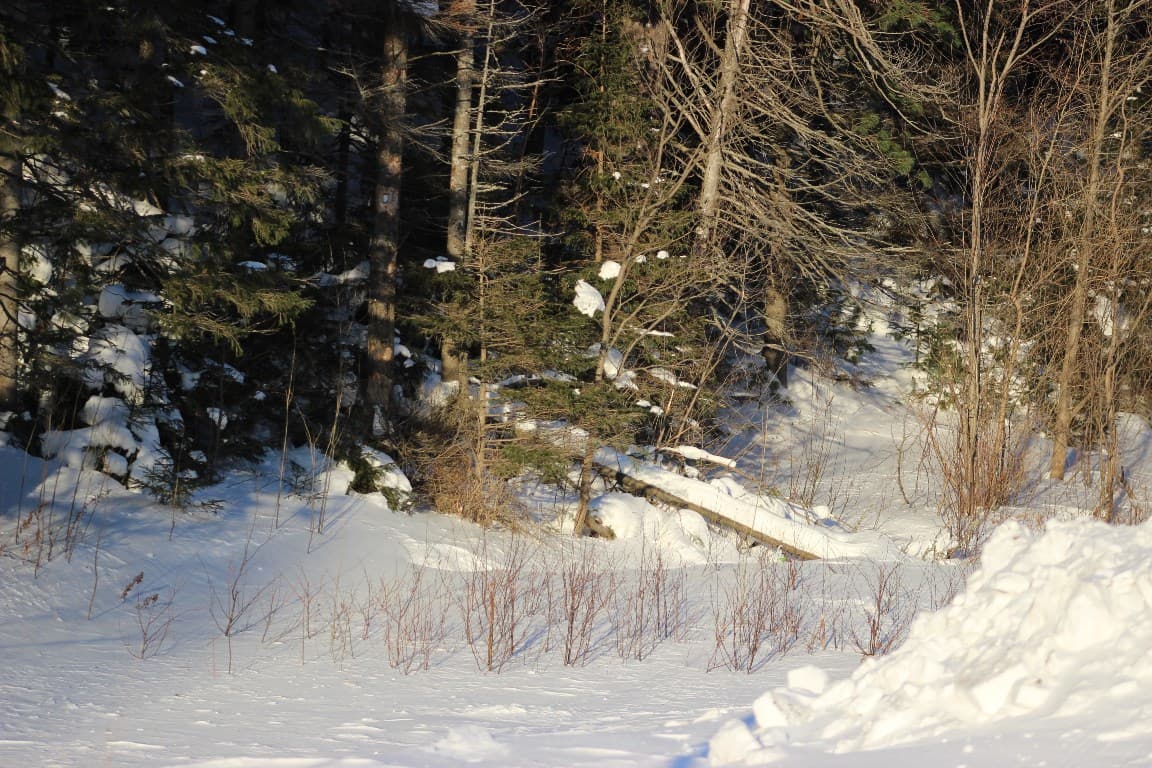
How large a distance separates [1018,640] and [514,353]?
9881mm

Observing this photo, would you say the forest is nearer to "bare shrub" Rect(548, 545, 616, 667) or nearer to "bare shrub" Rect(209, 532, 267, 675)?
"bare shrub" Rect(209, 532, 267, 675)

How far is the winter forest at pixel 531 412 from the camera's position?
496 centimetres

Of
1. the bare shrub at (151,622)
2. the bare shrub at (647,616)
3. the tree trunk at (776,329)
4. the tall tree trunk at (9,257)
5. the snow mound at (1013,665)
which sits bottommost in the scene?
the bare shrub at (151,622)

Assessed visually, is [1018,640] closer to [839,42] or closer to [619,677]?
[619,677]

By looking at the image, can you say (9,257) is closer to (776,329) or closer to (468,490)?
(468,490)

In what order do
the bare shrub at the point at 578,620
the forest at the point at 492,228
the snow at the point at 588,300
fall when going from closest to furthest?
the bare shrub at the point at 578,620 < the forest at the point at 492,228 < the snow at the point at 588,300

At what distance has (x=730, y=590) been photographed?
998 centimetres

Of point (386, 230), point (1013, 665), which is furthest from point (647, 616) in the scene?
Result: point (386, 230)

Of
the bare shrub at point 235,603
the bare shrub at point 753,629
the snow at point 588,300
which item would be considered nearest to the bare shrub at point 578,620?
the bare shrub at point 753,629

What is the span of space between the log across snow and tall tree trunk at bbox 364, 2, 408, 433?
3336 mm

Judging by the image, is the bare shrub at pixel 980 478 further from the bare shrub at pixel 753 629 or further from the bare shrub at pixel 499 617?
the bare shrub at pixel 499 617

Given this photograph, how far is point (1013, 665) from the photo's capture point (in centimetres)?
398

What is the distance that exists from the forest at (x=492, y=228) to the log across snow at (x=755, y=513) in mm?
697

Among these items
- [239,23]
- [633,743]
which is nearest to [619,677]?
[633,743]
